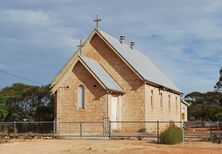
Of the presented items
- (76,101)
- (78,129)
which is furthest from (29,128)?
(76,101)

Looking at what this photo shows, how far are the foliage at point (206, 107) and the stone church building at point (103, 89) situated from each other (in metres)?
28.4

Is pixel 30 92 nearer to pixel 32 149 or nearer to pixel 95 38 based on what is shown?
pixel 95 38

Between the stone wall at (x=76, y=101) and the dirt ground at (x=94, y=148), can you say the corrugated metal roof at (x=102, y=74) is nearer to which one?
the stone wall at (x=76, y=101)

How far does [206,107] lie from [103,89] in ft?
172

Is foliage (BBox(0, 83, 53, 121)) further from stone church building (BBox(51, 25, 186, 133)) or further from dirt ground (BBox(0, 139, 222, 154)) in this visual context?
dirt ground (BBox(0, 139, 222, 154))

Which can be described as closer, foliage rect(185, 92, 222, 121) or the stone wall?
the stone wall

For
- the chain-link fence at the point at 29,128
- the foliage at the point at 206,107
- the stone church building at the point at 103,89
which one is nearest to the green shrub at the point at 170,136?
the stone church building at the point at 103,89

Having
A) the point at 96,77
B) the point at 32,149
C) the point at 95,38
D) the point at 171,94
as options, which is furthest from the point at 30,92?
the point at 32,149

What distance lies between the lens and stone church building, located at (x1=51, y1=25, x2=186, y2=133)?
40.8m

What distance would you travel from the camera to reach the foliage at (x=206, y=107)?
267 ft

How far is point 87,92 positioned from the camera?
41000 millimetres

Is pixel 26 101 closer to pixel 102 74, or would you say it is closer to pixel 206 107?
pixel 206 107

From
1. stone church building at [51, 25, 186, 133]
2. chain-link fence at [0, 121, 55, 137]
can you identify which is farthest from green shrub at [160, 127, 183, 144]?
chain-link fence at [0, 121, 55, 137]

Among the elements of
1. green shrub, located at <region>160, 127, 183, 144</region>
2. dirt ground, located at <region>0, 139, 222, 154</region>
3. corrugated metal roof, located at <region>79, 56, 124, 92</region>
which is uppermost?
corrugated metal roof, located at <region>79, 56, 124, 92</region>
